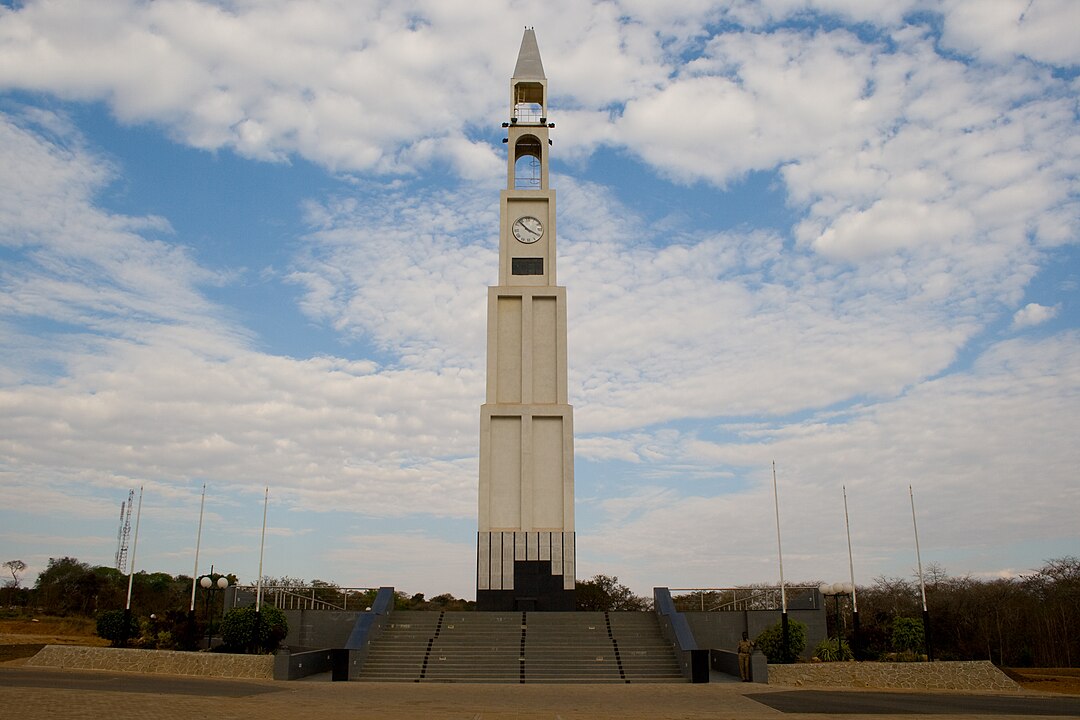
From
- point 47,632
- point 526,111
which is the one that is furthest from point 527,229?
point 47,632

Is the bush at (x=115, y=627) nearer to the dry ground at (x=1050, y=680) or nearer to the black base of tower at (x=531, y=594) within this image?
the black base of tower at (x=531, y=594)

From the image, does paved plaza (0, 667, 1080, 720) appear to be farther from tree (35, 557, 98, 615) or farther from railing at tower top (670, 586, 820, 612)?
tree (35, 557, 98, 615)

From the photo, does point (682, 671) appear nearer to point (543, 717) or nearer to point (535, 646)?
point (535, 646)

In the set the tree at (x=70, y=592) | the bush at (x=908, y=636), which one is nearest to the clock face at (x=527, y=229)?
the bush at (x=908, y=636)

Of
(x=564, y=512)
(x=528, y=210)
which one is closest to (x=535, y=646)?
(x=564, y=512)

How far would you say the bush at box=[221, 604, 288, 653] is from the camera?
26750 mm

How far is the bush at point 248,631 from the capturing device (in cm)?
2675

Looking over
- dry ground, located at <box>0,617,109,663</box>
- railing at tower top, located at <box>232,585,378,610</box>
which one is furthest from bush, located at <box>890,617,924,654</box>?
dry ground, located at <box>0,617,109,663</box>

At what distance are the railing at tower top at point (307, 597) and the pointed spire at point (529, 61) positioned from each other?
24051mm

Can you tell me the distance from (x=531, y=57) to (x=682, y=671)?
95.3 ft

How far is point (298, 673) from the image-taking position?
79.7 feet

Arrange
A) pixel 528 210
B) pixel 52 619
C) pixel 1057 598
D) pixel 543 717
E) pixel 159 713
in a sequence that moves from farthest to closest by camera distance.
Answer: pixel 52 619 → pixel 1057 598 → pixel 528 210 → pixel 543 717 → pixel 159 713

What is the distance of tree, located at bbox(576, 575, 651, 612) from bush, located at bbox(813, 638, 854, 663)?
864 inches

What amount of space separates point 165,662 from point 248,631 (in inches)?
124
